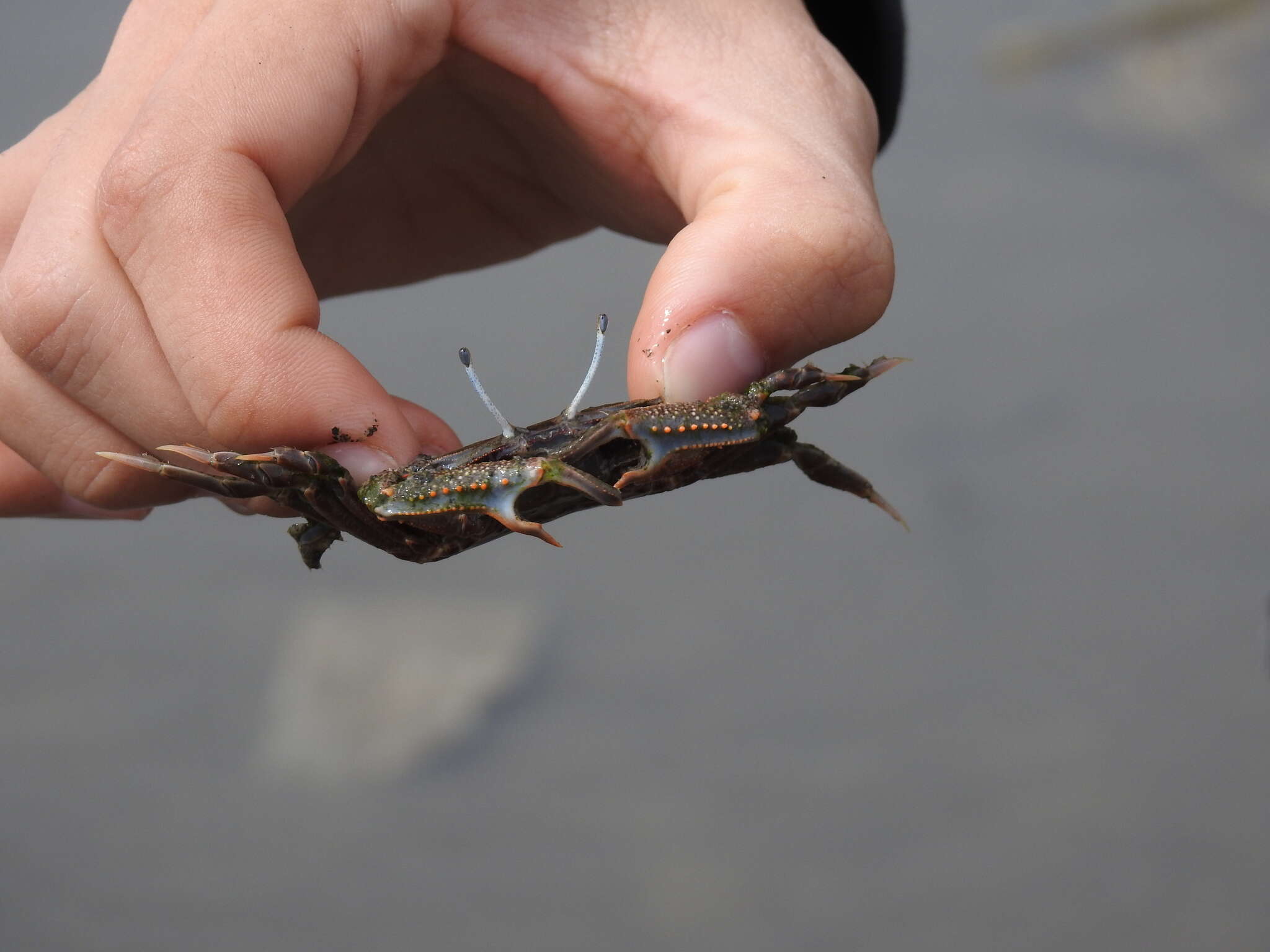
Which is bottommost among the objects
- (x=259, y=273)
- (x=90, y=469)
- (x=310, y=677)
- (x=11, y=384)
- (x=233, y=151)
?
(x=310, y=677)

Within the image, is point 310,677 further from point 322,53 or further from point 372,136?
point 322,53

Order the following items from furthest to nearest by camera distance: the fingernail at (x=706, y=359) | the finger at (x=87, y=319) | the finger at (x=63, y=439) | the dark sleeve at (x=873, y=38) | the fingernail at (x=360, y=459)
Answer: the dark sleeve at (x=873, y=38) < the finger at (x=63, y=439) < the finger at (x=87, y=319) < the fingernail at (x=360, y=459) < the fingernail at (x=706, y=359)

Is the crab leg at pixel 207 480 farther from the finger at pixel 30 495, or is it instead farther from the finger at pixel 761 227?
the finger at pixel 30 495

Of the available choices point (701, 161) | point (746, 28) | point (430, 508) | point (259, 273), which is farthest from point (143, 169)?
point (746, 28)

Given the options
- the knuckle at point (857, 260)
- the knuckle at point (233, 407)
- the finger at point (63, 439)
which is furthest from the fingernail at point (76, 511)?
the knuckle at point (857, 260)

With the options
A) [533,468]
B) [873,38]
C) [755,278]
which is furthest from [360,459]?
[873,38]

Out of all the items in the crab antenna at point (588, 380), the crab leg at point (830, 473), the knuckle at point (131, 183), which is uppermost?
the knuckle at point (131, 183)

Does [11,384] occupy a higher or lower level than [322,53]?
lower

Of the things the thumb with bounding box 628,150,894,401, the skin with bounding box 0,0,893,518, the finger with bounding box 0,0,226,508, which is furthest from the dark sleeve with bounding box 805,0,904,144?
the finger with bounding box 0,0,226,508
